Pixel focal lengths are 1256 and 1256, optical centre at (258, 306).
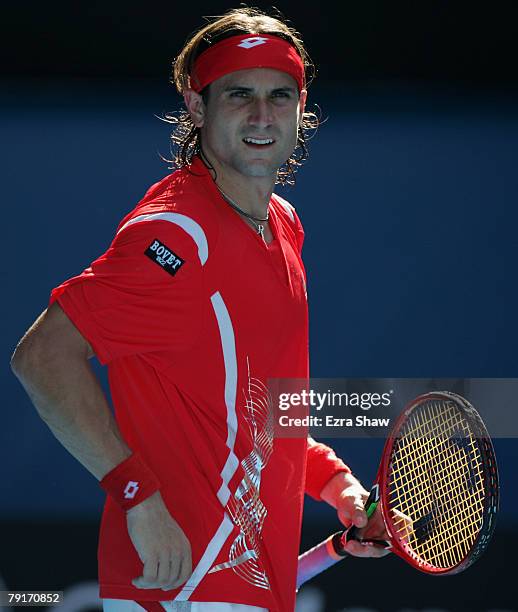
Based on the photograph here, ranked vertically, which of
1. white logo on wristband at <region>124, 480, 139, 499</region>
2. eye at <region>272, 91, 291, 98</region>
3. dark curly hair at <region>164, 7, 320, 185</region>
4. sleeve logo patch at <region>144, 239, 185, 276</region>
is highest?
dark curly hair at <region>164, 7, 320, 185</region>

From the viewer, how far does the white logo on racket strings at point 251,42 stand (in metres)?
2.77

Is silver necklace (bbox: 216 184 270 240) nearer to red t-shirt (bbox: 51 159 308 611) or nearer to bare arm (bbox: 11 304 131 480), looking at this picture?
→ red t-shirt (bbox: 51 159 308 611)

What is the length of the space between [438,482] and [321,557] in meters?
0.34

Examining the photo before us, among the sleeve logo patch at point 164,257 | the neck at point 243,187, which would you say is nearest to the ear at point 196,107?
the neck at point 243,187

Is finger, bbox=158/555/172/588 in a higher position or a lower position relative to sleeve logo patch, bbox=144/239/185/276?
lower

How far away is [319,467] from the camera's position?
301cm

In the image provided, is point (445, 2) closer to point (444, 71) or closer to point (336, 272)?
point (444, 71)

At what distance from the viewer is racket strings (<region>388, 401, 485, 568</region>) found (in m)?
2.91

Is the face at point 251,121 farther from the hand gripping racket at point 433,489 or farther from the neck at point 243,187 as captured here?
the hand gripping racket at point 433,489

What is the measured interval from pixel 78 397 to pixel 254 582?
55cm

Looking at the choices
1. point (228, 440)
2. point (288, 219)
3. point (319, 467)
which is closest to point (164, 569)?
point (228, 440)

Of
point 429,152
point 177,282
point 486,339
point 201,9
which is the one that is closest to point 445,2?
point 429,152

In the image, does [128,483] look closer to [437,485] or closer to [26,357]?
[26,357]
